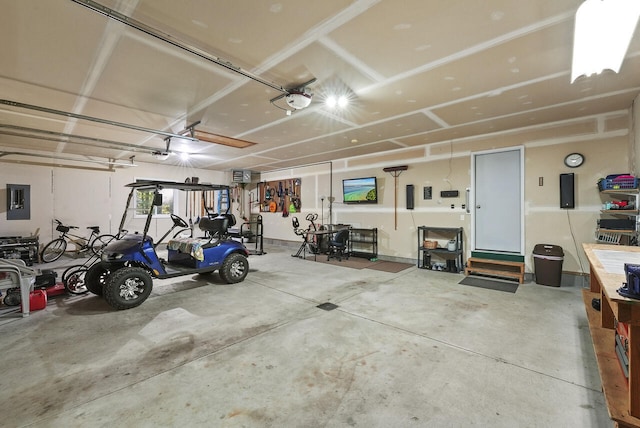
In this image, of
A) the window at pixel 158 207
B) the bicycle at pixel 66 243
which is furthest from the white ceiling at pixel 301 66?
the window at pixel 158 207

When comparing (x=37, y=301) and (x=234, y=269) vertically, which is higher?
(x=234, y=269)

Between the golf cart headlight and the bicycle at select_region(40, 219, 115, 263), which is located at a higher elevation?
the golf cart headlight

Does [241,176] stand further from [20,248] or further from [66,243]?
[20,248]

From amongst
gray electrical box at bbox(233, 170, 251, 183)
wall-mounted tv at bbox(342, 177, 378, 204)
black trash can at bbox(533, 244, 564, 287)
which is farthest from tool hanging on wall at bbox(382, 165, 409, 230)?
gray electrical box at bbox(233, 170, 251, 183)

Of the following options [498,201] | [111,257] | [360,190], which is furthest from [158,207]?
[498,201]

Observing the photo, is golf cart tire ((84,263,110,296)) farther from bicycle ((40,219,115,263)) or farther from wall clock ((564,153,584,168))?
wall clock ((564,153,584,168))

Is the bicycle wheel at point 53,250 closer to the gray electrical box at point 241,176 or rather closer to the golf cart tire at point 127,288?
the gray electrical box at point 241,176

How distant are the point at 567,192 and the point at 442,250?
2.27 m

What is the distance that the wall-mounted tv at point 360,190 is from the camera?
710cm

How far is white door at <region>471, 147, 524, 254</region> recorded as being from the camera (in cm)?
512

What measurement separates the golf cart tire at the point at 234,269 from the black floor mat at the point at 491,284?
13.0 ft

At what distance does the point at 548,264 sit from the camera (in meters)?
4.55

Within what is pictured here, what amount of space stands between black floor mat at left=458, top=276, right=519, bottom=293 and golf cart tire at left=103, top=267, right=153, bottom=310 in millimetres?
5070

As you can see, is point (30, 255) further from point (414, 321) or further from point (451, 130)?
point (451, 130)
